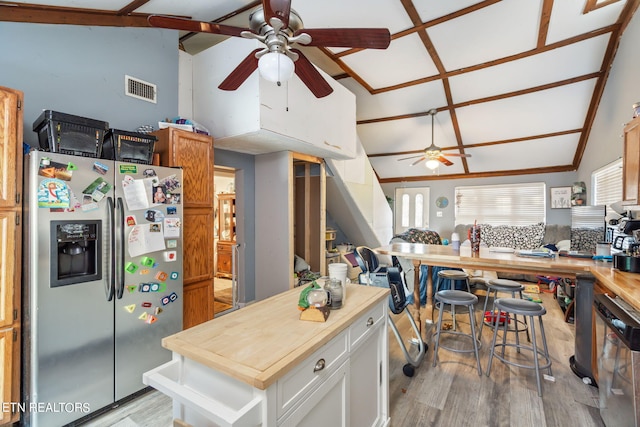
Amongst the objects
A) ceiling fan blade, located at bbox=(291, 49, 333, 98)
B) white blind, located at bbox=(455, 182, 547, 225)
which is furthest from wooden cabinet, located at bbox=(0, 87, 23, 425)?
white blind, located at bbox=(455, 182, 547, 225)

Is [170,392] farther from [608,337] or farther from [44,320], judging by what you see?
[608,337]

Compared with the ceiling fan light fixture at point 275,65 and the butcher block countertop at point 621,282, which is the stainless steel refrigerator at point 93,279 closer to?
the ceiling fan light fixture at point 275,65

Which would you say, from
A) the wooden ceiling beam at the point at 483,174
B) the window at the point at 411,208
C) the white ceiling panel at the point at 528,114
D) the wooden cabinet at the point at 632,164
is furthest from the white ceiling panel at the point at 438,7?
the window at the point at 411,208

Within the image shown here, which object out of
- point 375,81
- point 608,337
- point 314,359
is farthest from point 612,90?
point 314,359

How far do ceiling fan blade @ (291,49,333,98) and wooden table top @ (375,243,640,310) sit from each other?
1.83 metres

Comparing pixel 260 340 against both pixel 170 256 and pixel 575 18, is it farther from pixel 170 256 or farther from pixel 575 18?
pixel 575 18

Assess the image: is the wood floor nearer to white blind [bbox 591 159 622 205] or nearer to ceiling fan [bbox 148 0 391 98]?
ceiling fan [bbox 148 0 391 98]

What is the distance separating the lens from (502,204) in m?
6.88

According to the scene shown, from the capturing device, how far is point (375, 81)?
4867 mm

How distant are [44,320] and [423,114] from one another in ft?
19.4

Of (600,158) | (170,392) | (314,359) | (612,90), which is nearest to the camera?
(170,392)

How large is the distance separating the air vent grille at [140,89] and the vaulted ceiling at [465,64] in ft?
1.46

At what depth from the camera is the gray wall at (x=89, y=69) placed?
2139 mm

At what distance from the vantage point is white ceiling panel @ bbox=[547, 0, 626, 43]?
3193 millimetres
